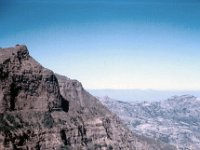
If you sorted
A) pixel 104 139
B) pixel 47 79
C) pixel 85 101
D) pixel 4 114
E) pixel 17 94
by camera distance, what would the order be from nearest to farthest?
pixel 4 114 < pixel 17 94 < pixel 47 79 < pixel 104 139 < pixel 85 101

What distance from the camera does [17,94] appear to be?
397 ft

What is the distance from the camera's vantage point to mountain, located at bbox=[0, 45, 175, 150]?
358 ft

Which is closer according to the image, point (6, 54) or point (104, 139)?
point (6, 54)

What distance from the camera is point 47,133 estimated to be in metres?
115

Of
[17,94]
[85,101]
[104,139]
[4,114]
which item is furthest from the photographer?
[85,101]

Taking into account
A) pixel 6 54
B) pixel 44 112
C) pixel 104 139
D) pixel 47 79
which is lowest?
pixel 104 139

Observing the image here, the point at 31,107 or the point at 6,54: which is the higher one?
the point at 6,54

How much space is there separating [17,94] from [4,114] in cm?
1074

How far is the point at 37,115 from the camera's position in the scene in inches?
4751

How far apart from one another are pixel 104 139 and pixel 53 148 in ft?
137

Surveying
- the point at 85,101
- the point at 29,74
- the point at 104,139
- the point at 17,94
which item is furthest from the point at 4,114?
the point at 85,101

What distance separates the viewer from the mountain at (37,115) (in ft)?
358

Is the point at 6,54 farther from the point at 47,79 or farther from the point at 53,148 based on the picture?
the point at 53,148

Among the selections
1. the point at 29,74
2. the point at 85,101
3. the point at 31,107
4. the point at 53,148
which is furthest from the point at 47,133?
the point at 85,101
